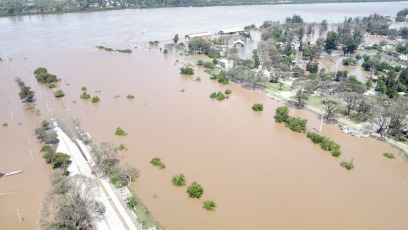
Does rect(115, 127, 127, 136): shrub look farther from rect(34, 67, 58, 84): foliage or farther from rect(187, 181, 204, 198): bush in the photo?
rect(34, 67, 58, 84): foliage

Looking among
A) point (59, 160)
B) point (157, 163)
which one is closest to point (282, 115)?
point (157, 163)

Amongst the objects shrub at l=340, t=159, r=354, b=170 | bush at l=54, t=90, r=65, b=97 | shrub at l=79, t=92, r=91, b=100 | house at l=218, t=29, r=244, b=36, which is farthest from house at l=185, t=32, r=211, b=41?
shrub at l=340, t=159, r=354, b=170

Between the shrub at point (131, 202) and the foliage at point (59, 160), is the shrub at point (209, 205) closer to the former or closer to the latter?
the shrub at point (131, 202)

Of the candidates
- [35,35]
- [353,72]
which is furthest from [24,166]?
[35,35]

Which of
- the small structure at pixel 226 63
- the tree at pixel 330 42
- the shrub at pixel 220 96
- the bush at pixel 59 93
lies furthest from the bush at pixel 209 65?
the tree at pixel 330 42

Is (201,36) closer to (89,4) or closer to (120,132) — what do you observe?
(120,132)

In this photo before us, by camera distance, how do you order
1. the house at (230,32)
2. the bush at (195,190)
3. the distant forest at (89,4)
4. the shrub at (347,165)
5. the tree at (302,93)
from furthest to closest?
the distant forest at (89,4)
the house at (230,32)
the tree at (302,93)
the shrub at (347,165)
the bush at (195,190)

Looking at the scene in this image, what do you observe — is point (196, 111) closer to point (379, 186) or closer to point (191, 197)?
point (191, 197)
